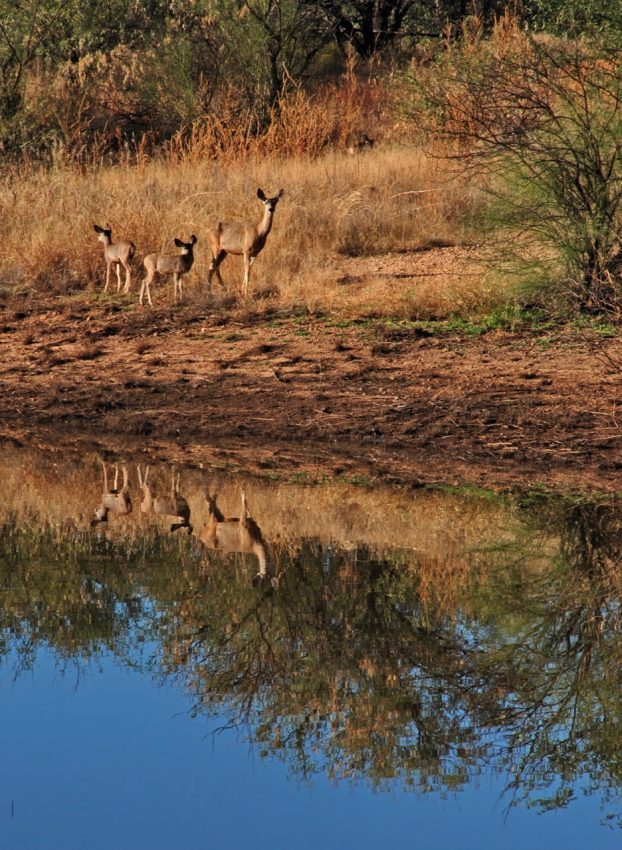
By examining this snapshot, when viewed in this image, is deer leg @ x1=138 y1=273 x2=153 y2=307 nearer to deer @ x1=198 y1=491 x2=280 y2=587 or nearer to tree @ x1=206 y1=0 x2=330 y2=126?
deer @ x1=198 y1=491 x2=280 y2=587

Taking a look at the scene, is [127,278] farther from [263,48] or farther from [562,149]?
[263,48]

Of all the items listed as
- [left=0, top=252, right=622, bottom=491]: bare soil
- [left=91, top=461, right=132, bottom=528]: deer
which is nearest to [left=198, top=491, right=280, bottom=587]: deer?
[left=91, top=461, right=132, bottom=528]: deer

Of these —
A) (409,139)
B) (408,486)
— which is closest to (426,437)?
(408,486)

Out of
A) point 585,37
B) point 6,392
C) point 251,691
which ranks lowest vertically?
point 6,392

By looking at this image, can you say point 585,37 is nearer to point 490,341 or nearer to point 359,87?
point 490,341

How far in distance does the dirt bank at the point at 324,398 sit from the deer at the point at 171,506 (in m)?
0.91

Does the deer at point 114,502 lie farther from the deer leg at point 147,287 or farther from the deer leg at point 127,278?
the deer leg at point 127,278

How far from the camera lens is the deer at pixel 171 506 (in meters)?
9.32

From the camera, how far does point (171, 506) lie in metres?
9.70

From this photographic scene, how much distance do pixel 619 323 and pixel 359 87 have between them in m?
12.3

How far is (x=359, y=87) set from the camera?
23859 mm

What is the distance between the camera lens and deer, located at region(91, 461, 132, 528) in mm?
9578

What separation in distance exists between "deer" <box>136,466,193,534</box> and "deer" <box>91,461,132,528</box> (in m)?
0.12

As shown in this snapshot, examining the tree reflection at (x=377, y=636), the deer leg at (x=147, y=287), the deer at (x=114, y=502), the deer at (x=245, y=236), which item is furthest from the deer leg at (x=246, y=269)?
the tree reflection at (x=377, y=636)
